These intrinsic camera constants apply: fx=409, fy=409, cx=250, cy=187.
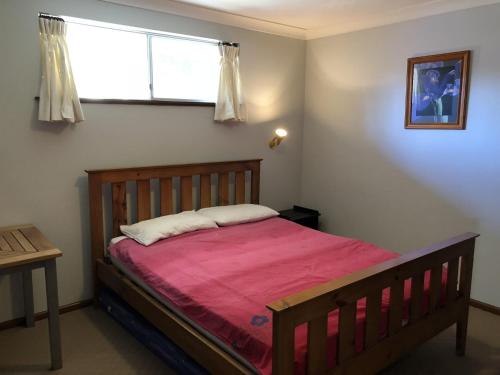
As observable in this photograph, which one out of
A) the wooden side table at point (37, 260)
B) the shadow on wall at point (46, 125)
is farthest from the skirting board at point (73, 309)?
the shadow on wall at point (46, 125)

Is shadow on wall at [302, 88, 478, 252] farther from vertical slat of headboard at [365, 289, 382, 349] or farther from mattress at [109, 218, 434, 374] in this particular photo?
vertical slat of headboard at [365, 289, 382, 349]

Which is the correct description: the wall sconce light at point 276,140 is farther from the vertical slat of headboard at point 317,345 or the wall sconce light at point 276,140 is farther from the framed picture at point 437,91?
the vertical slat of headboard at point 317,345

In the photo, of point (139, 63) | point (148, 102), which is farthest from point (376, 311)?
point (139, 63)

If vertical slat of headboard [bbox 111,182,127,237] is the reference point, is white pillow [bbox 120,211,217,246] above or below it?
below

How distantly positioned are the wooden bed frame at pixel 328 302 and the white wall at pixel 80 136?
0.16 meters

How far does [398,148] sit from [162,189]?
2.06m

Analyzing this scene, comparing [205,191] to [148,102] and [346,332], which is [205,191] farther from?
[346,332]

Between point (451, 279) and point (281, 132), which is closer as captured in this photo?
point (451, 279)

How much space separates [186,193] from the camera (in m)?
3.42

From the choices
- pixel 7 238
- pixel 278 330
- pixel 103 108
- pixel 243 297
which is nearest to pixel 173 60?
pixel 103 108

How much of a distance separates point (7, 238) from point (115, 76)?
1.40 m

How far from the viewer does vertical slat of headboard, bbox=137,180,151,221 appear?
317cm

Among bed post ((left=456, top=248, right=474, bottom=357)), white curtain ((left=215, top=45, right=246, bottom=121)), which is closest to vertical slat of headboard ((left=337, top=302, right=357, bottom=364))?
bed post ((left=456, top=248, right=474, bottom=357))

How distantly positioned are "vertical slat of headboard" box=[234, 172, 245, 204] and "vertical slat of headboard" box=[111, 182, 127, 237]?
1.06 metres
